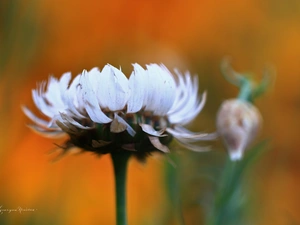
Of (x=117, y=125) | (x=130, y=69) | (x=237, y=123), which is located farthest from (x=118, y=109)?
(x=130, y=69)

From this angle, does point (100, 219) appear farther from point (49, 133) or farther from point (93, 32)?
point (93, 32)

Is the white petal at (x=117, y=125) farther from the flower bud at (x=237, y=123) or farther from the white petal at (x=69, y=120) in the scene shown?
the flower bud at (x=237, y=123)

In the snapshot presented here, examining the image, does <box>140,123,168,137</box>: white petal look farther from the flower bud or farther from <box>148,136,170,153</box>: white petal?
the flower bud

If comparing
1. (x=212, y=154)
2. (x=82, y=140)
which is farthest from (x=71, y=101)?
(x=212, y=154)

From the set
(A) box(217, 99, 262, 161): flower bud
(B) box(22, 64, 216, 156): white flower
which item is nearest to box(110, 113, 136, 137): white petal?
(B) box(22, 64, 216, 156): white flower

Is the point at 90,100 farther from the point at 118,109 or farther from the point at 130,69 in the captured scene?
the point at 130,69

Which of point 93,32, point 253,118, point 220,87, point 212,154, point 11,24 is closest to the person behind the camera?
point 253,118
